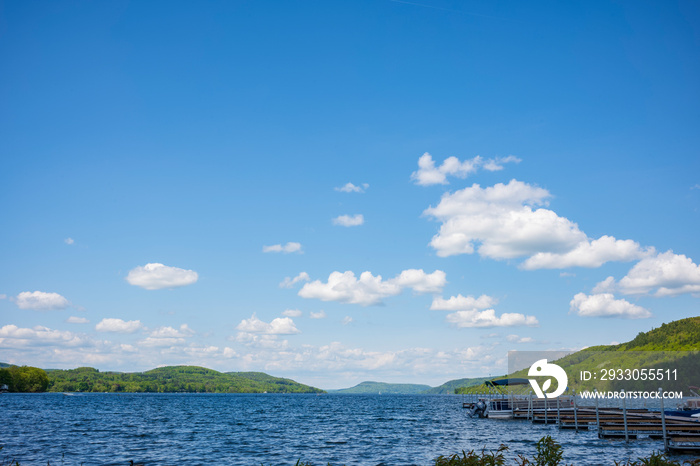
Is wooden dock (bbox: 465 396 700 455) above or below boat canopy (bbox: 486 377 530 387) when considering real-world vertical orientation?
below

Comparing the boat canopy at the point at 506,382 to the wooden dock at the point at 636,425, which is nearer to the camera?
the wooden dock at the point at 636,425

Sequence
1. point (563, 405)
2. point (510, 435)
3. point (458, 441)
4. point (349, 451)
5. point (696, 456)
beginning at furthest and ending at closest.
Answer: point (563, 405), point (510, 435), point (458, 441), point (349, 451), point (696, 456)

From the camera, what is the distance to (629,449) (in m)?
39.6

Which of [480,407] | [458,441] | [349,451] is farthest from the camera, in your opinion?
[480,407]

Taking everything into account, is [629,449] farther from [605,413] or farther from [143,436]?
[143,436]

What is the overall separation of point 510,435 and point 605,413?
11.8m

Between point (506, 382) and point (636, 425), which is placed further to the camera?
point (506, 382)

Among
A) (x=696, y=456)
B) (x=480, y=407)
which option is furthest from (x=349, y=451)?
(x=480, y=407)

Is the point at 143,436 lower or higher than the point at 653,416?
lower

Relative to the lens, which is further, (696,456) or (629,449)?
(629,449)

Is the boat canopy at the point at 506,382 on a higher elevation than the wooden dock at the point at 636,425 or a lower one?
higher

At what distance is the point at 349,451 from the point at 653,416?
2970 centimetres

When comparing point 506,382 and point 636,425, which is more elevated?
point 506,382

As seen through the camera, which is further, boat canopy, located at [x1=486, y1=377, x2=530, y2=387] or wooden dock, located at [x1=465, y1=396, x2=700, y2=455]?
boat canopy, located at [x1=486, y1=377, x2=530, y2=387]
